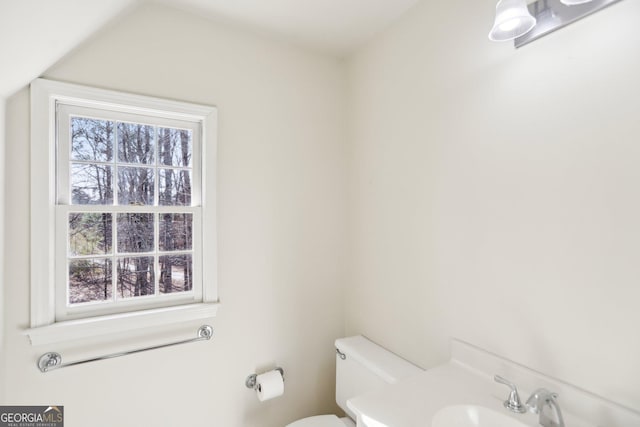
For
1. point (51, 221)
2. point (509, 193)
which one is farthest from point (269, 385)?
point (509, 193)

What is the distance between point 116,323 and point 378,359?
4.29ft

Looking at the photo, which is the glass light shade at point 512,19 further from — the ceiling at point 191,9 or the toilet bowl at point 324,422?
the toilet bowl at point 324,422

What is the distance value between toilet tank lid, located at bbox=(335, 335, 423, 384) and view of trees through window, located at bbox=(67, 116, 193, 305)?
99cm

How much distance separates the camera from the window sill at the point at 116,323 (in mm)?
1292

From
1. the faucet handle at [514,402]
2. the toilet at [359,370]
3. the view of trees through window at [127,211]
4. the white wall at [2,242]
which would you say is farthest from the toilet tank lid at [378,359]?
the white wall at [2,242]

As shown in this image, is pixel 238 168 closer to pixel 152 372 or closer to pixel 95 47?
pixel 95 47

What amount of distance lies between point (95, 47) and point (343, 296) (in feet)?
6.38

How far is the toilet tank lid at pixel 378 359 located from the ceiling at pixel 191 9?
1847 millimetres

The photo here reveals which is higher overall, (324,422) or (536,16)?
(536,16)

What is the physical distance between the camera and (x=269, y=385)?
5.47ft

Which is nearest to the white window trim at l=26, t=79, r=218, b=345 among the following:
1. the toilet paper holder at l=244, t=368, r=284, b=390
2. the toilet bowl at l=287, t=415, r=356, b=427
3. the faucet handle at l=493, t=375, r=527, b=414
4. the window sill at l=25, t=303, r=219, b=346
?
the window sill at l=25, t=303, r=219, b=346

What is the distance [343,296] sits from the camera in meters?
2.07

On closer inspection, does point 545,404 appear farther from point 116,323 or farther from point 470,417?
point 116,323

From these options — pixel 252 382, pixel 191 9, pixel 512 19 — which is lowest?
pixel 252 382
